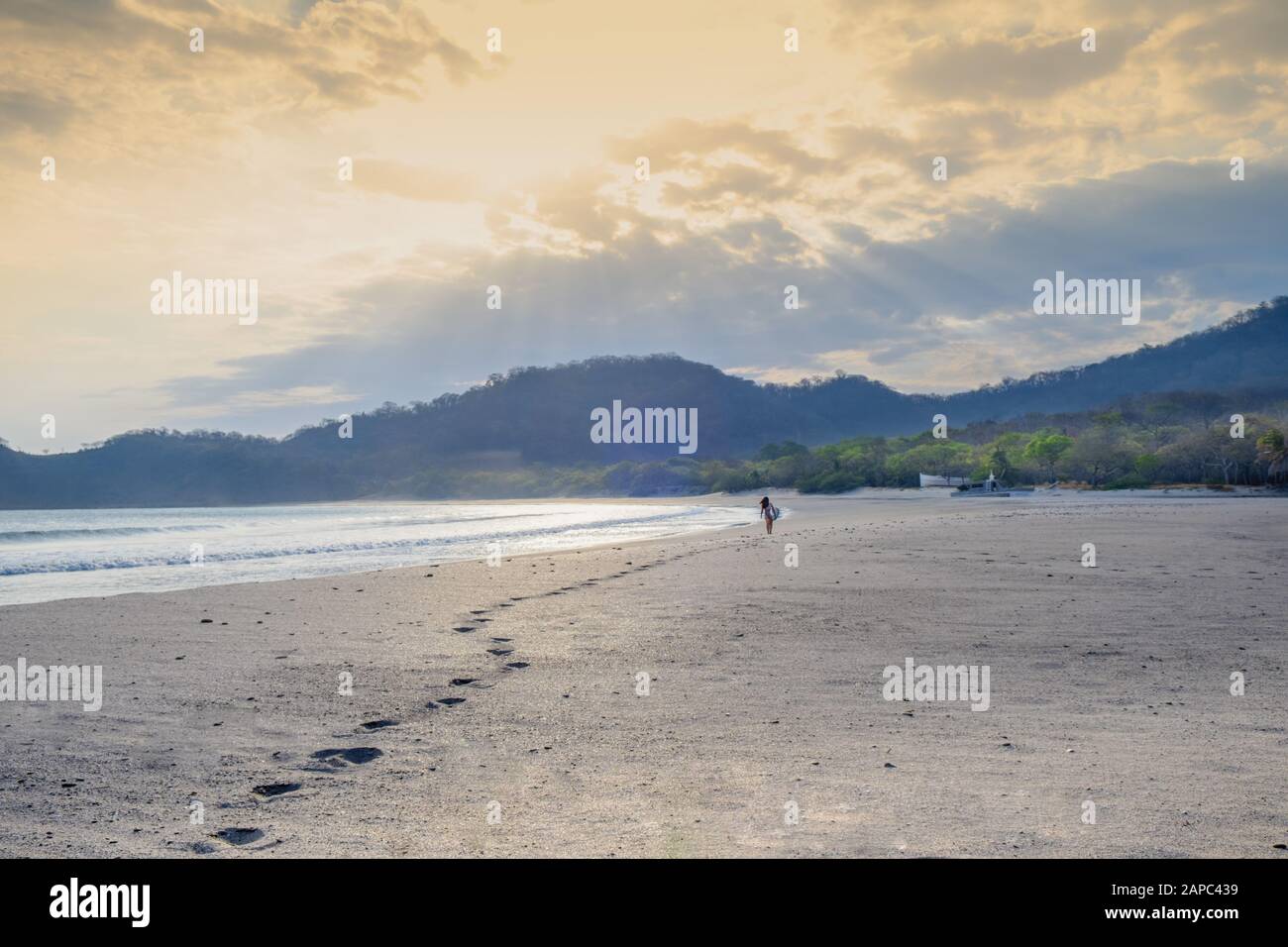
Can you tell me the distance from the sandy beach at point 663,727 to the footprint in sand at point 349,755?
0.09 feet

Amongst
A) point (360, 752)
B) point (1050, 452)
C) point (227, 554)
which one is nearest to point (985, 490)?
point (1050, 452)

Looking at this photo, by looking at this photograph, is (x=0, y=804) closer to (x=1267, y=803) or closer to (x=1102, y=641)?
(x=1267, y=803)

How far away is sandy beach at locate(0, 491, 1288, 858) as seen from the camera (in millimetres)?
4301

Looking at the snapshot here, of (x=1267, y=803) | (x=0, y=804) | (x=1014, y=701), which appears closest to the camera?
(x=1267, y=803)

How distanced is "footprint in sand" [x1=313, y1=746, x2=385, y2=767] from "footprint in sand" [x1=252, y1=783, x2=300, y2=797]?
464mm

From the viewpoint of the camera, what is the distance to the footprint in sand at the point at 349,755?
575 cm

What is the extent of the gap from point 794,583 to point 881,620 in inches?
149

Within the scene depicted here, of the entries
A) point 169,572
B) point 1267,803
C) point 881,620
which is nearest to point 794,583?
point 881,620

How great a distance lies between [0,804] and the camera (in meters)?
4.79

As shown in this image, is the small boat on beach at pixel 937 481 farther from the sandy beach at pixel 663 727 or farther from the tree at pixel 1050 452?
the sandy beach at pixel 663 727

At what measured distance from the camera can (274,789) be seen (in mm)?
5145

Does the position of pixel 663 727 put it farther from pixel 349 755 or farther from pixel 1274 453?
pixel 1274 453

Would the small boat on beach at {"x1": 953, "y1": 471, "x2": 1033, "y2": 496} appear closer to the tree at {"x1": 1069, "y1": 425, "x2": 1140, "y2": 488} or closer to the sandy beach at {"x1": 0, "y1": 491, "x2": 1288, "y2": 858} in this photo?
the tree at {"x1": 1069, "y1": 425, "x2": 1140, "y2": 488}

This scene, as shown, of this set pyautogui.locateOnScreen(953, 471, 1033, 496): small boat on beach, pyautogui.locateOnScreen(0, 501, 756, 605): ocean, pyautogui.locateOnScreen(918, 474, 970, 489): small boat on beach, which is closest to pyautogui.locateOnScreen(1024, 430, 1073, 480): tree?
pyautogui.locateOnScreen(918, 474, 970, 489): small boat on beach
